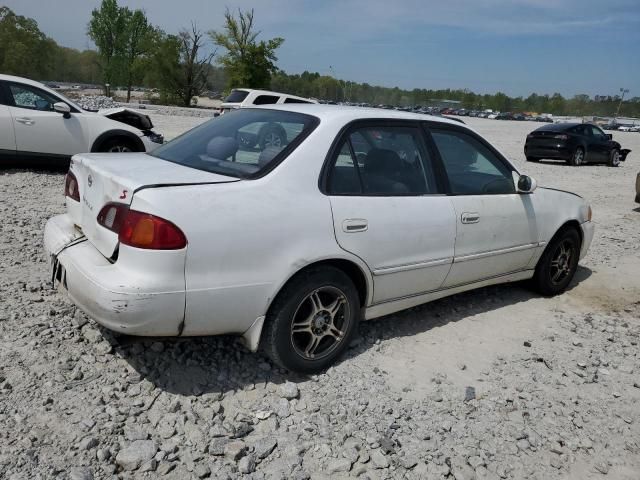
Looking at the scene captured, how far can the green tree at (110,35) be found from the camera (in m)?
61.1

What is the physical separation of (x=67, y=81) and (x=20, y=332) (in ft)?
385

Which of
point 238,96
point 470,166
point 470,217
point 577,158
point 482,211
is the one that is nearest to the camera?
point 470,217

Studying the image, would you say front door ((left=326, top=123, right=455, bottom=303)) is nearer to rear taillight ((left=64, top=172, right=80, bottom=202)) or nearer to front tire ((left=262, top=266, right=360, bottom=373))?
front tire ((left=262, top=266, right=360, bottom=373))

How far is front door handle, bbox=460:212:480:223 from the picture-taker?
3857mm

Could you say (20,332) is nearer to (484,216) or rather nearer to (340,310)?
(340,310)

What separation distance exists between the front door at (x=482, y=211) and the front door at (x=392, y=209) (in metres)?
0.16

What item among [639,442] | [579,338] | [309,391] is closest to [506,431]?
[639,442]

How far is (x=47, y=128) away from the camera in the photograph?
8422mm

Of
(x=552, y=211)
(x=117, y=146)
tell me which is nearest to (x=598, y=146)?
(x=552, y=211)

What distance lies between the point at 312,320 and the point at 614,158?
781 inches

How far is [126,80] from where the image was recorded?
200ft

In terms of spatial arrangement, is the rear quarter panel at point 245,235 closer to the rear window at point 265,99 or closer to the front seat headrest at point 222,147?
the front seat headrest at point 222,147

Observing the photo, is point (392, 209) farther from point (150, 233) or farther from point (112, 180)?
point (112, 180)

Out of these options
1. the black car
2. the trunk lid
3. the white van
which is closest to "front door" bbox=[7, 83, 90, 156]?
Answer: the trunk lid
